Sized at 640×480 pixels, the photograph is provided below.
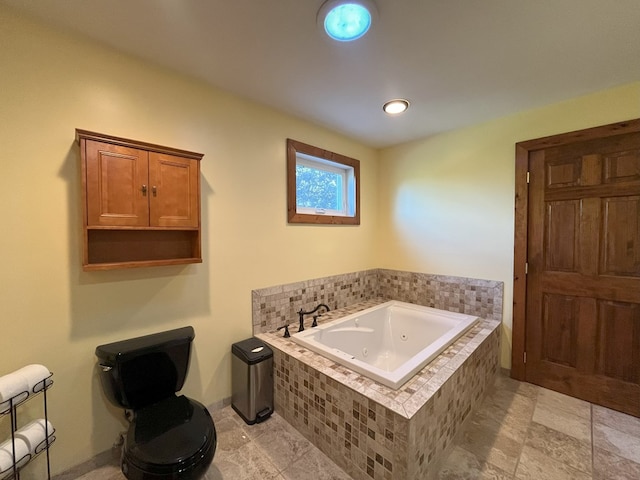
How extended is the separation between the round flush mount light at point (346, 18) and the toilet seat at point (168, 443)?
207cm

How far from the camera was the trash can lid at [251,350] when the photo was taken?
1838 millimetres

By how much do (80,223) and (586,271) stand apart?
3.44 m

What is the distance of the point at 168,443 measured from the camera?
1.20 m

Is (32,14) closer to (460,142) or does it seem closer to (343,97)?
(343,97)

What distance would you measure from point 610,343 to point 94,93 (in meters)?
3.82

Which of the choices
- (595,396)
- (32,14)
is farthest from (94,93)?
(595,396)

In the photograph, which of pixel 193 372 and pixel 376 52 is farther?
pixel 193 372

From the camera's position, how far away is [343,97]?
2025 millimetres

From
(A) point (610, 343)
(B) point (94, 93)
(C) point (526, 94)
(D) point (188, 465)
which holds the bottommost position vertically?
(D) point (188, 465)

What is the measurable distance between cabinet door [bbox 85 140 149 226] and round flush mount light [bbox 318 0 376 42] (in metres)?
1.19

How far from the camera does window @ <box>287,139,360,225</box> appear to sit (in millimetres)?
2387

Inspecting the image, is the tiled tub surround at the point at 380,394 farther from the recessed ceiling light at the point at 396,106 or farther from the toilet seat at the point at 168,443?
the recessed ceiling light at the point at 396,106

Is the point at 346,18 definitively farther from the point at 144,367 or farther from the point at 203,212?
the point at 144,367

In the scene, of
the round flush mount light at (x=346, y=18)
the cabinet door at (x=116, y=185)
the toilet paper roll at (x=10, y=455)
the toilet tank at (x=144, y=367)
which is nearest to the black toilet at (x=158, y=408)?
the toilet tank at (x=144, y=367)
